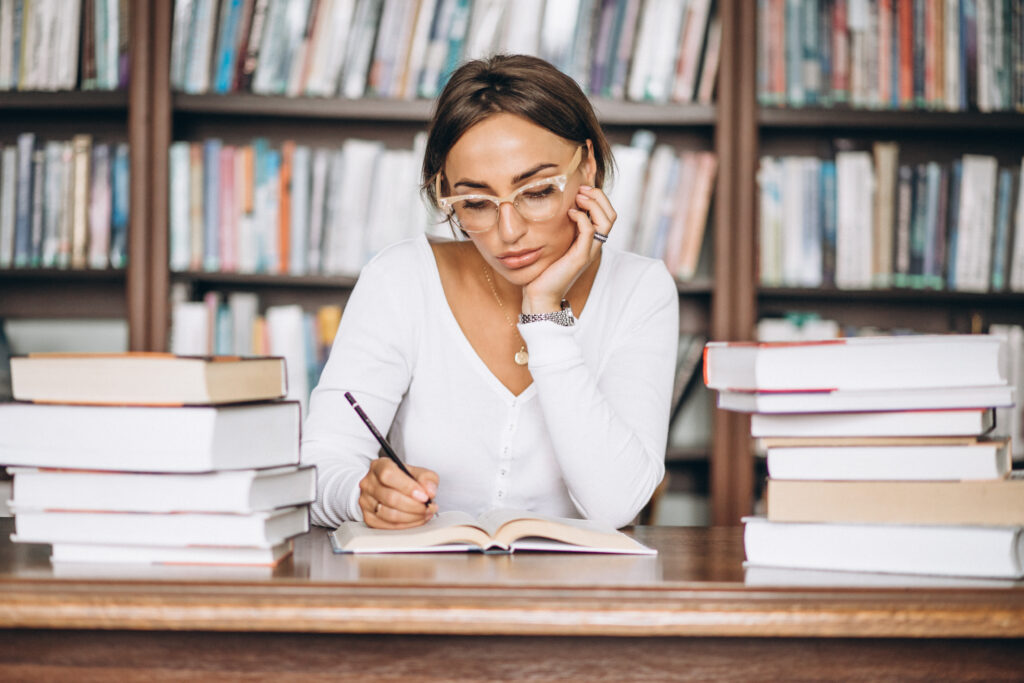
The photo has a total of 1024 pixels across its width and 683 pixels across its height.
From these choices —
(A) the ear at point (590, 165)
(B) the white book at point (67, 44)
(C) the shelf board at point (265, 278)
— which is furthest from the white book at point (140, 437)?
(B) the white book at point (67, 44)

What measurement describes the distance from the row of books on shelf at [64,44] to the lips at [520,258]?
1.35 m

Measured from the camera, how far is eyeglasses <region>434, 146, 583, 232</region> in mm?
1283

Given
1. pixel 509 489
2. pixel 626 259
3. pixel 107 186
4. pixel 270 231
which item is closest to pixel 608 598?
pixel 509 489

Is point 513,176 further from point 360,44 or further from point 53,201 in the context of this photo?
point 53,201

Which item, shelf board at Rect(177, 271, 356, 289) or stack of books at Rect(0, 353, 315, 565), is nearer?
stack of books at Rect(0, 353, 315, 565)

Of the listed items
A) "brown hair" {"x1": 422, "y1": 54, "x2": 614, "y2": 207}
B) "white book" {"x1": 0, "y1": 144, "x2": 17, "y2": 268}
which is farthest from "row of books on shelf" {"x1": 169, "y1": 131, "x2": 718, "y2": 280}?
"brown hair" {"x1": 422, "y1": 54, "x2": 614, "y2": 207}

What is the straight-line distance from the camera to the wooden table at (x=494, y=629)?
0.72 metres

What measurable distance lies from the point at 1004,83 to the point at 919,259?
1.52ft

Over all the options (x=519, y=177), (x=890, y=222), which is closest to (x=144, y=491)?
(x=519, y=177)

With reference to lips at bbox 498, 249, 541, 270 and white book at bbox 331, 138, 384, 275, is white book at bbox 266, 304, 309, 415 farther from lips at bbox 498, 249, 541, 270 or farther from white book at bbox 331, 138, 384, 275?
lips at bbox 498, 249, 541, 270

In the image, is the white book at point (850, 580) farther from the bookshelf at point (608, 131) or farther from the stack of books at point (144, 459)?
the bookshelf at point (608, 131)

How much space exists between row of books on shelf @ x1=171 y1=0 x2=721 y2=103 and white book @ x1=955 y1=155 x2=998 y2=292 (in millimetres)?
651

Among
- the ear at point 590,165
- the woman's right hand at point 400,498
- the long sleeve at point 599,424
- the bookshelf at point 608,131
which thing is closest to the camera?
the woman's right hand at point 400,498

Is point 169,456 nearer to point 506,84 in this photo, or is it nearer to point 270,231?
point 506,84
